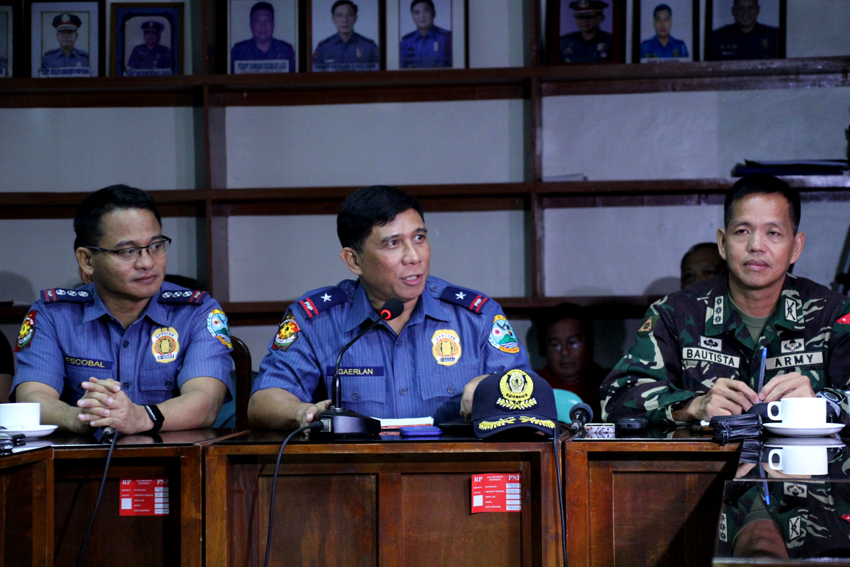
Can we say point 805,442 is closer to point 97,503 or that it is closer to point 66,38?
point 97,503

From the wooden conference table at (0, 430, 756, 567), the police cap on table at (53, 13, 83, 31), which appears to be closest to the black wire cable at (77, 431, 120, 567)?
the wooden conference table at (0, 430, 756, 567)

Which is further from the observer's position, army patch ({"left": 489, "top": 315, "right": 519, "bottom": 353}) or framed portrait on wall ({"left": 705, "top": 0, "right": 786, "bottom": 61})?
framed portrait on wall ({"left": 705, "top": 0, "right": 786, "bottom": 61})

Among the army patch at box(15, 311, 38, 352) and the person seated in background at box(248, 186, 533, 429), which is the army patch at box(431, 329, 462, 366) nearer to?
the person seated in background at box(248, 186, 533, 429)

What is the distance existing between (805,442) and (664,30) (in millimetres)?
2646

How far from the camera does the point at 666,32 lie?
380 cm

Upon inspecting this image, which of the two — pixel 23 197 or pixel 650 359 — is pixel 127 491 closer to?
pixel 650 359

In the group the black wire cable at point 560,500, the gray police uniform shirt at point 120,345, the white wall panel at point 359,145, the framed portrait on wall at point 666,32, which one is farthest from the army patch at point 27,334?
the framed portrait on wall at point 666,32

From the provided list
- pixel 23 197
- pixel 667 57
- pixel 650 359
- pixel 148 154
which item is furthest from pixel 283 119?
pixel 650 359

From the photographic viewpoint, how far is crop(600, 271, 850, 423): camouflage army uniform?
2221mm

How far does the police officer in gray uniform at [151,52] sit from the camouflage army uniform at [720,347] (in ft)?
8.67

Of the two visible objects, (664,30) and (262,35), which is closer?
(664,30)

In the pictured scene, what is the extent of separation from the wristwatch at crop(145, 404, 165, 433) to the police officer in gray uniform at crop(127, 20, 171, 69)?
7.83 feet

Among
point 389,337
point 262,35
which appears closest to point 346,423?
point 389,337

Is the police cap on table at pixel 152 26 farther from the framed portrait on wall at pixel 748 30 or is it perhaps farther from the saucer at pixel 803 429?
the saucer at pixel 803 429
